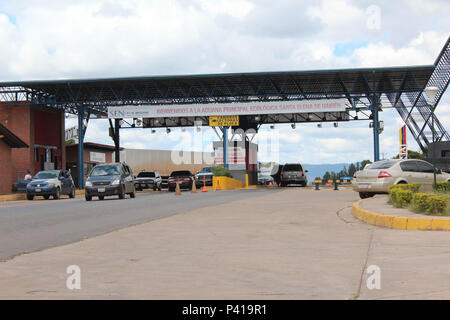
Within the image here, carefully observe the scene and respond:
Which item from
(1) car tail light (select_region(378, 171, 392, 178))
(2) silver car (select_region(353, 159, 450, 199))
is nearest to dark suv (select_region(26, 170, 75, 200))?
(2) silver car (select_region(353, 159, 450, 199))

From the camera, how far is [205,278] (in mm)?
7324

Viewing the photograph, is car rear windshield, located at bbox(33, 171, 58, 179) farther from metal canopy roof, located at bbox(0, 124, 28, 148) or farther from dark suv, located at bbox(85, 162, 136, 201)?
metal canopy roof, located at bbox(0, 124, 28, 148)

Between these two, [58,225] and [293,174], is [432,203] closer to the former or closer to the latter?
[58,225]

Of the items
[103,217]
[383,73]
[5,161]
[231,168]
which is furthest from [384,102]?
[103,217]

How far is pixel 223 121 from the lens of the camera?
4622 cm

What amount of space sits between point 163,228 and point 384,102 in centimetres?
3671

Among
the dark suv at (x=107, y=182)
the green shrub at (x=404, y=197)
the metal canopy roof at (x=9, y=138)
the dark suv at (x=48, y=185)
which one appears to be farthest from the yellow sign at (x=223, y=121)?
the green shrub at (x=404, y=197)

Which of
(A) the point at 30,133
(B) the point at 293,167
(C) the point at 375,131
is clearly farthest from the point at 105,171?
(C) the point at 375,131

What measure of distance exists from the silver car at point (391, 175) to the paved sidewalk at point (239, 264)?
7935mm

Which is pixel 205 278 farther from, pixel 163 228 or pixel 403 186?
pixel 403 186

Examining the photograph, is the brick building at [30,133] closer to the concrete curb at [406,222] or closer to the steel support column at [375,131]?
the steel support column at [375,131]

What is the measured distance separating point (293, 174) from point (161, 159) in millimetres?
43059

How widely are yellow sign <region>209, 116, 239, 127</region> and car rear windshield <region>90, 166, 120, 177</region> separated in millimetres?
18082

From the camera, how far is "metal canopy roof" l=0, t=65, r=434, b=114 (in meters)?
43.3
